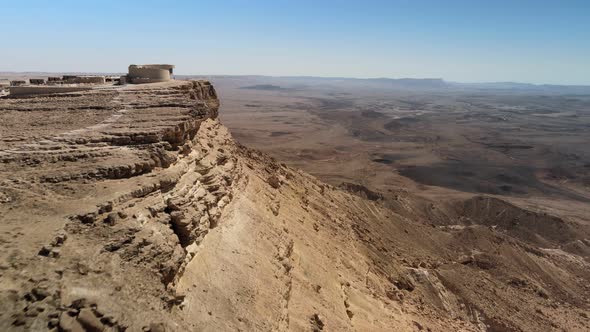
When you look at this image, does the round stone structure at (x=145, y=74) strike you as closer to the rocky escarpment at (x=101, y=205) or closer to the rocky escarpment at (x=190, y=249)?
the rocky escarpment at (x=190, y=249)

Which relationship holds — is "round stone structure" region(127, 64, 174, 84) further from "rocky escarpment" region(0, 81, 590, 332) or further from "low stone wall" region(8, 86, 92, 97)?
"low stone wall" region(8, 86, 92, 97)

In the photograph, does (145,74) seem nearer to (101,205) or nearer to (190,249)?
(190,249)

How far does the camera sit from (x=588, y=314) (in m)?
18.2

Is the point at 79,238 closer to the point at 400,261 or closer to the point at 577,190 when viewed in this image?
the point at 400,261

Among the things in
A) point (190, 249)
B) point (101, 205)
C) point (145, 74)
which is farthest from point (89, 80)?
point (101, 205)

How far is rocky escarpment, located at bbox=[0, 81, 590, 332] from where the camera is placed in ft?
17.2

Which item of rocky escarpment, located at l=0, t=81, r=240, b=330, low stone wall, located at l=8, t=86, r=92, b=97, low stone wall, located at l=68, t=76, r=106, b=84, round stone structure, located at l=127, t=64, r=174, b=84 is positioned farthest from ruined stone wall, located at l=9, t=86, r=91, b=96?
low stone wall, located at l=68, t=76, r=106, b=84

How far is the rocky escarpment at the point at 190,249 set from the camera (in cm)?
525

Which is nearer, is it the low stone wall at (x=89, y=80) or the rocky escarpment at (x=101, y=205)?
the rocky escarpment at (x=101, y=205)

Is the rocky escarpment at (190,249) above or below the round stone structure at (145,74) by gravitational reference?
below

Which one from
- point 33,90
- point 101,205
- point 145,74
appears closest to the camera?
point 101,205

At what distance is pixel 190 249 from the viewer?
8422 millimetres

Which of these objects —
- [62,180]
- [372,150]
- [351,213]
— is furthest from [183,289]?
[372,150]

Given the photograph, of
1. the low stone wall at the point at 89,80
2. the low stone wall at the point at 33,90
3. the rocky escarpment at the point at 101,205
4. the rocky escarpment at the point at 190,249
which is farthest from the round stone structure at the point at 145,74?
the rocky escarpment at the point at 101,205
